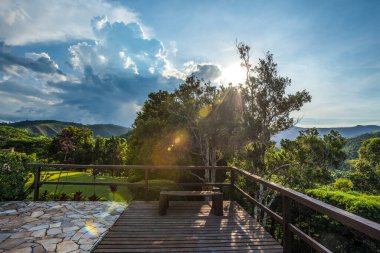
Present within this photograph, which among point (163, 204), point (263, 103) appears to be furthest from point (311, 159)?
point (163, 204)

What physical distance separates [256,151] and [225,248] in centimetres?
1175

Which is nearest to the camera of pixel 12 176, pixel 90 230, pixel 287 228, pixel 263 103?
pixel 287 228

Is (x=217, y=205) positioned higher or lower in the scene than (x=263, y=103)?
lower

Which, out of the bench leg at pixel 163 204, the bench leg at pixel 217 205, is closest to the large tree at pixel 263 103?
the bench leg at pixel 217 205

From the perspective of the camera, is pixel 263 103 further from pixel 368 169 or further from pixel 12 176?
pixel 368 169

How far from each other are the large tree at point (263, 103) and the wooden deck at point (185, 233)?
8.97m

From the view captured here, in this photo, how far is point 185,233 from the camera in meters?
4.73

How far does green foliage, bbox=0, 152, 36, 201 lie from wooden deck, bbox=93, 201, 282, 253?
3.64 m

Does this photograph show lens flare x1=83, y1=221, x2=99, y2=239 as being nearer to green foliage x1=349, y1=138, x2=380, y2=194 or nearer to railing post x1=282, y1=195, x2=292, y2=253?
railing post x1=282, y1=195, x2=292, y2=253

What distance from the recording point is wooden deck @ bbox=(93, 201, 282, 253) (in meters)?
4.09

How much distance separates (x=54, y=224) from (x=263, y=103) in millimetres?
12420

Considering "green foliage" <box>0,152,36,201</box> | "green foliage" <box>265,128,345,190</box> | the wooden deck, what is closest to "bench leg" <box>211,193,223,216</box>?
the wooden deck

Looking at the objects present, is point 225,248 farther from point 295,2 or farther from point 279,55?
point 279,55

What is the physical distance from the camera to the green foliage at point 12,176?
23.0ft
